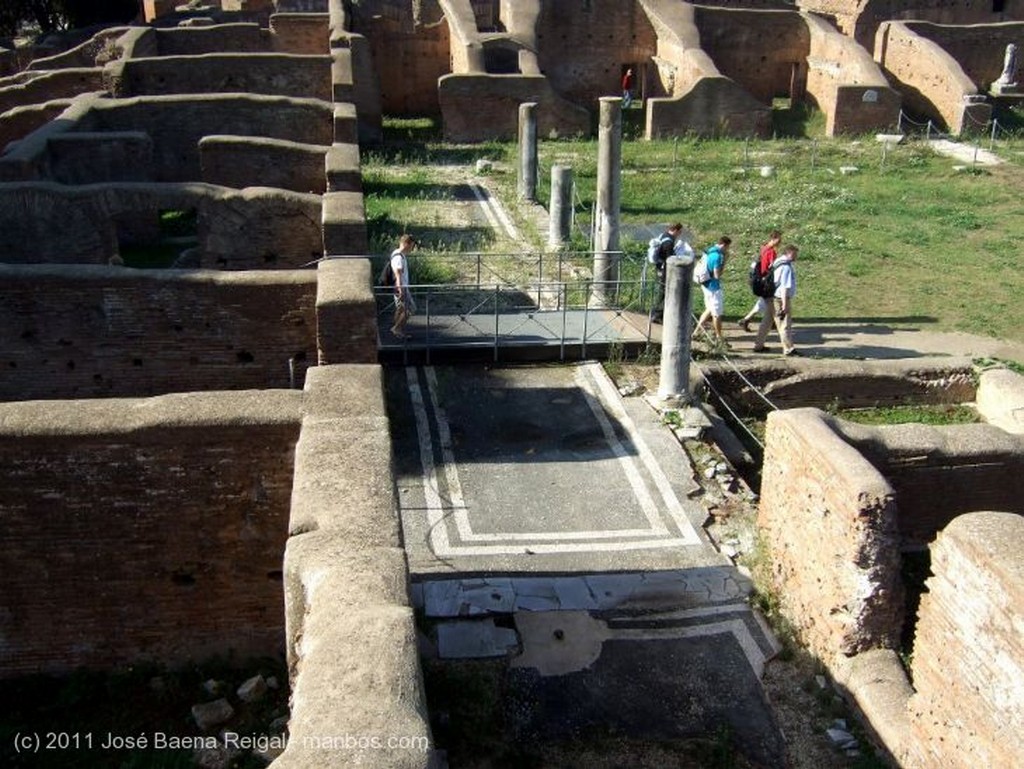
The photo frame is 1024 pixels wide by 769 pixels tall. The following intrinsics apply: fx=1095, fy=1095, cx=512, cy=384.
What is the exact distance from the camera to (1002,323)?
14.8 m

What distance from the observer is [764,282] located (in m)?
13.2

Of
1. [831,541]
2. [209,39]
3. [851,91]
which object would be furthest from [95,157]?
[851,91]

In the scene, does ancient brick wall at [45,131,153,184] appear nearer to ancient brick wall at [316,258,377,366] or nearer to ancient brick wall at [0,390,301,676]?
ancient brick wall at [316,258,377,366]

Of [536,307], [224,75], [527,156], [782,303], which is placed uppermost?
[224,75]

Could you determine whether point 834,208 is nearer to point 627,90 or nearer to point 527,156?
point 527,156

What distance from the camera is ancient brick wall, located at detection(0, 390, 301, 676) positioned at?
6113 millimetres

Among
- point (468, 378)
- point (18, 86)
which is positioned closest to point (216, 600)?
point (468, 378)

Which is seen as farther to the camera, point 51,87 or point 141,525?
point 51,87

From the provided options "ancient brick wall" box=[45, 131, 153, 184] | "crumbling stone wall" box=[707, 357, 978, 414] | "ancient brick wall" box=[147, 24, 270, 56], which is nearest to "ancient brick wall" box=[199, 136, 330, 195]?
"ancient brick wall" box=[45, 131, 153, 184]

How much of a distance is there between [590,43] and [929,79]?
8.36 metres

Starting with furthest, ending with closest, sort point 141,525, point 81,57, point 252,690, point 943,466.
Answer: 1. point 81,57
2. point 943,466
3. point 252,690
4. point 141,525

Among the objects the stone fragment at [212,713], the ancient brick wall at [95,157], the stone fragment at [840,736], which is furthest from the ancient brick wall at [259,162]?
the stone fragment at [840,736]

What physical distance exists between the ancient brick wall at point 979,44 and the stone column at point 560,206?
1622 cm

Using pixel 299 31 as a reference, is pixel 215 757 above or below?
below
